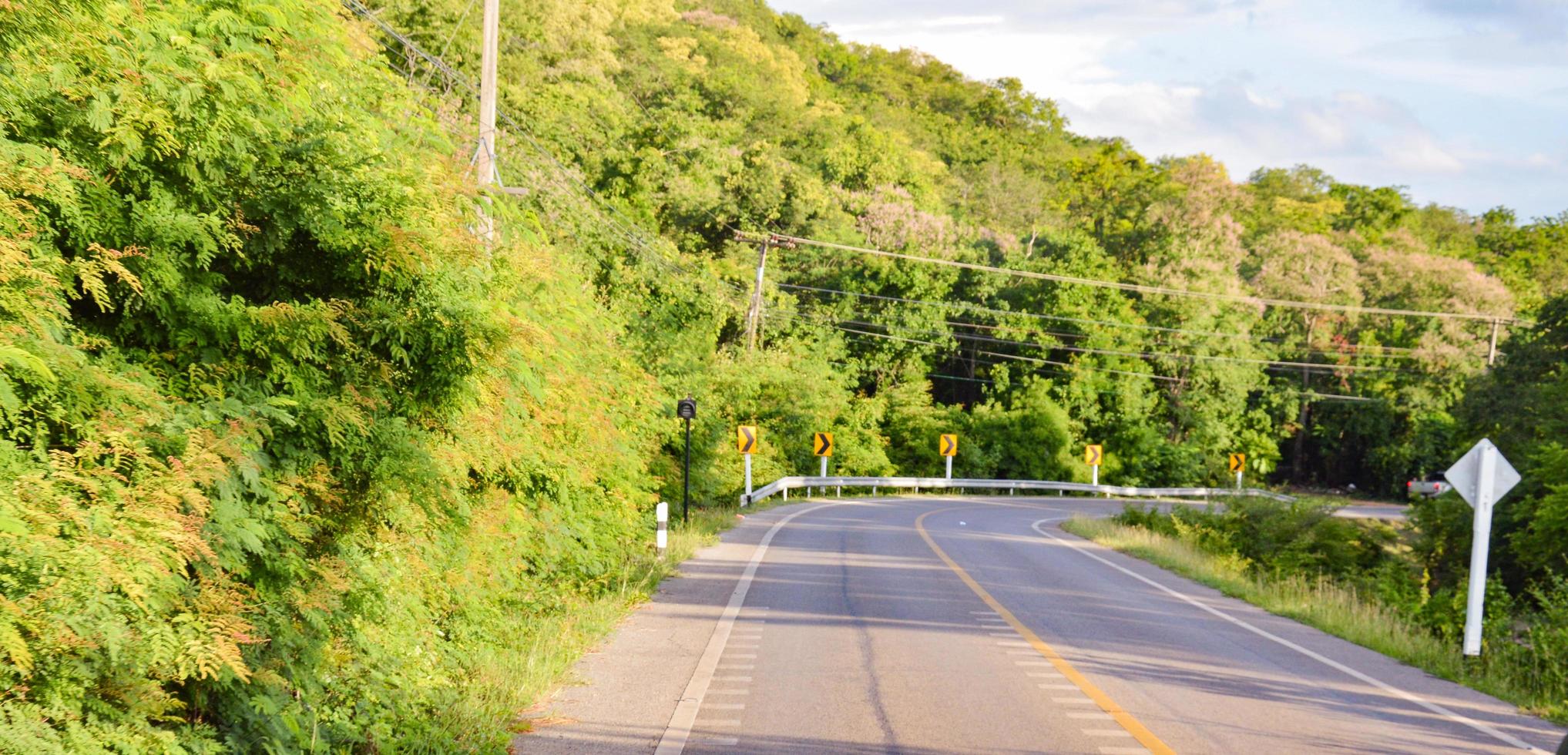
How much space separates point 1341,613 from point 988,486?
38.7 meters

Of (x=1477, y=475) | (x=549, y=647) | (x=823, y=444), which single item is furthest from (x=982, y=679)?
(x=823, y=444)

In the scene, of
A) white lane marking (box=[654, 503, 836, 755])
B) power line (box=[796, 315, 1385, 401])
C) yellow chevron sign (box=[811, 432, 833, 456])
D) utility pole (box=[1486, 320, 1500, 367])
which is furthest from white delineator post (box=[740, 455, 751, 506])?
A: utility pole (box=[1486, 320, 1500, 367])

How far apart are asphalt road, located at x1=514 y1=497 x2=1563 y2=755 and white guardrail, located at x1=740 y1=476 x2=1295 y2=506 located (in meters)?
20.8

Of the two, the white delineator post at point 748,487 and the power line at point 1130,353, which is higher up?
the power line at point 1130,353

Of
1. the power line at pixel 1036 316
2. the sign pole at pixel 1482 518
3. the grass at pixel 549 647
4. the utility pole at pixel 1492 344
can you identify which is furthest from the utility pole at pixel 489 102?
the utility pole at pixel 1492 344

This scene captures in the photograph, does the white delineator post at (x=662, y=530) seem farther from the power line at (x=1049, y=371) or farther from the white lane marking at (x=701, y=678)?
the power line at (x=1049, y=371)

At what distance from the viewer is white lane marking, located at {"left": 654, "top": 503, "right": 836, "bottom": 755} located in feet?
23.8

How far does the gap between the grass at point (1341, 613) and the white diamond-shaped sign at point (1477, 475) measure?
1.60 meters

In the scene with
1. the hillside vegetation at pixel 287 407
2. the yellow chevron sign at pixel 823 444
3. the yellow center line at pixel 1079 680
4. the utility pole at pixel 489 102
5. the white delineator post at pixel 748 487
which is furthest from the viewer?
the yellow chevron sign at pixel 823 444

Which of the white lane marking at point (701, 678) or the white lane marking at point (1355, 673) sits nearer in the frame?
the white lane marking at point (701, 678)

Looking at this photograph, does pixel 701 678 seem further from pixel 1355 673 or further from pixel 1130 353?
pixel 1130 353

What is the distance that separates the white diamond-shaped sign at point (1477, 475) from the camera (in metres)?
11.5

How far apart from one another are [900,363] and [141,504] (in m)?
55.0

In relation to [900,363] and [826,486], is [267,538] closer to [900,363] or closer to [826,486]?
[826,486]
